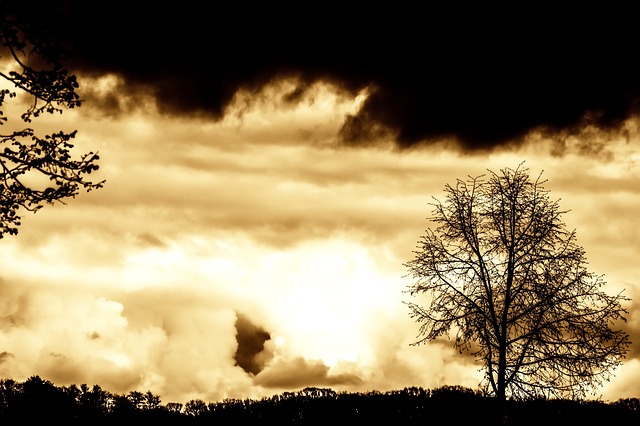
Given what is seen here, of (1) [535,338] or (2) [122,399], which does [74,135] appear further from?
(1) [535,338]

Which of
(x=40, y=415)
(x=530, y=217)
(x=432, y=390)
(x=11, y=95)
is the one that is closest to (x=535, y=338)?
(x=530, y=217)

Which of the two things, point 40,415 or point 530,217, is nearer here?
point 40,415

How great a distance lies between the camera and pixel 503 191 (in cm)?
2359

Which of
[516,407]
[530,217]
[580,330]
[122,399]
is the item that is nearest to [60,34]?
[122,399]

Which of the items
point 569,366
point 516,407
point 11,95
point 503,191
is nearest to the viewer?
point 11,95

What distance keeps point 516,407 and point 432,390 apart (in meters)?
2.06

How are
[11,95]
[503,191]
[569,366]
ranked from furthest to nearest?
[503,191] → [569,366] → [11,95]

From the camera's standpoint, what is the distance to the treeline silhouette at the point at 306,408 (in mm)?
17844

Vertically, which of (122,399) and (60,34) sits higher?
(60,34)

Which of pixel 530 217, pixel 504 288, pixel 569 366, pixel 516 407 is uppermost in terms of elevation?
pixel 530 217

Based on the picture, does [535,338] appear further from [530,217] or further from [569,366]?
[530,217]

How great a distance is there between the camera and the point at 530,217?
76.3 feet

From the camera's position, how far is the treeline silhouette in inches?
703

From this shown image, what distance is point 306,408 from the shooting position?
18.9m
